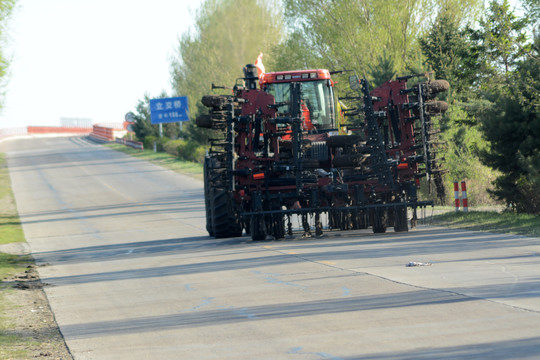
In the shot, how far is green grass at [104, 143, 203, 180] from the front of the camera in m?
51.6

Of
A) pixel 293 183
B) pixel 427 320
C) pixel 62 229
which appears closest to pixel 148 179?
pixel 62 229

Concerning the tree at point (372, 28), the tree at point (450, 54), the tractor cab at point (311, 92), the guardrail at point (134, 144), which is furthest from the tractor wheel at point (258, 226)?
the guardrail at point (134, 144)

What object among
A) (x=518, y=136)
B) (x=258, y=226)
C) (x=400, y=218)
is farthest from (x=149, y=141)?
(x=400, y=218)

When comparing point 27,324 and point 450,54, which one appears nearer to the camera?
point 27,324

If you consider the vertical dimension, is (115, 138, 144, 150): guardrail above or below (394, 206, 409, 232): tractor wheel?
above

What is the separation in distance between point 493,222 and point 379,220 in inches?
105

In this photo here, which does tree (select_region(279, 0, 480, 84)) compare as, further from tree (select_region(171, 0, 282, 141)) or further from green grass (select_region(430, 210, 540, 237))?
tree (select_region(171, 0, 282, 141))

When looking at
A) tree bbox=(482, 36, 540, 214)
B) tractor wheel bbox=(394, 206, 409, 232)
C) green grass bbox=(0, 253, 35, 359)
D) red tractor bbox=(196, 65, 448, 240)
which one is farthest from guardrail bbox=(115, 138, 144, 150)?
green grass bbox=(0, 253, 35, 359)

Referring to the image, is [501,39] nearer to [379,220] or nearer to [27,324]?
[379,220]

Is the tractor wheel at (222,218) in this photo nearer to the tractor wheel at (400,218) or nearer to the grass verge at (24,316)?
the tractor wheel at (400,218)

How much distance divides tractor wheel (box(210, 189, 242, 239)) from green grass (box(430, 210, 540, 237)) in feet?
15.3

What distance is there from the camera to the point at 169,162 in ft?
195

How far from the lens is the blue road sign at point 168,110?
68.0 metres

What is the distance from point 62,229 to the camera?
26.6 m
